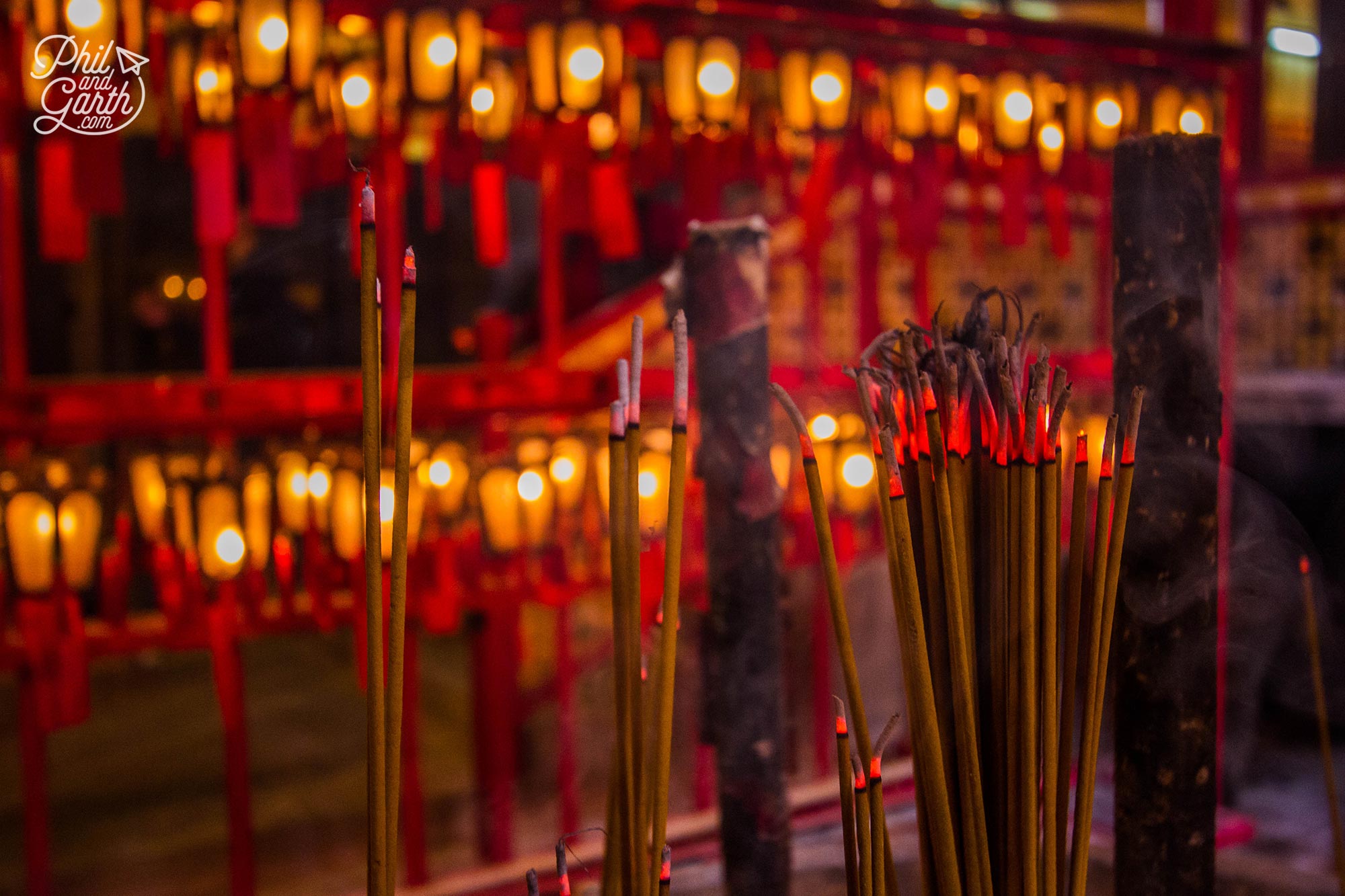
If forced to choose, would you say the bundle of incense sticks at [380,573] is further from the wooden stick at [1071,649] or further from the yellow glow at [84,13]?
the yellow glow at [84,13]

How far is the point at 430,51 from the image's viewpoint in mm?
2426

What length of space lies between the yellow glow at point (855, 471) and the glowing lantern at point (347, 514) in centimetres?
145

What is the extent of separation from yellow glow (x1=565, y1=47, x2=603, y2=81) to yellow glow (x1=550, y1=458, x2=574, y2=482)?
101cm

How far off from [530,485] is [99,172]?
48.7 inches

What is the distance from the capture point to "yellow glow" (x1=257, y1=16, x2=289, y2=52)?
224 cm

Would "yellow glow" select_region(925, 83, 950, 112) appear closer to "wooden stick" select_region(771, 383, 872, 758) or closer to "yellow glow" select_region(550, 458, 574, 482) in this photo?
"yellow glow" select_region(550, 458, 574, 482)

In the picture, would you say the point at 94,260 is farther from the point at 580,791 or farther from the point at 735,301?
the point at 735,301

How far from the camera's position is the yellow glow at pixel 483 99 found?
254 cm

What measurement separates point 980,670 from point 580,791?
299 centimetres

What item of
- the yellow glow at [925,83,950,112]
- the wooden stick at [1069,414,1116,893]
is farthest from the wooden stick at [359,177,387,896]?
the yellow glow at [925,83,950,112]

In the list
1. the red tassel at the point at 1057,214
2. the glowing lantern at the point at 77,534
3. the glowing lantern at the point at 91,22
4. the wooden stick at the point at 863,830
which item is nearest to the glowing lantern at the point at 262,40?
the glowing lantern at the point at 91,22

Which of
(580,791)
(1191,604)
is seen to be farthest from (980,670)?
(580,791)

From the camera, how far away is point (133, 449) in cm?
247

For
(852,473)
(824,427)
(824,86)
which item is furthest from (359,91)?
(852,473)
